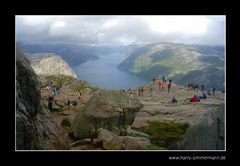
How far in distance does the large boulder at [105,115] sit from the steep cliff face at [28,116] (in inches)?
84.0

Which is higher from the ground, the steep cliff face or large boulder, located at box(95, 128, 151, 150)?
the steep cliff face

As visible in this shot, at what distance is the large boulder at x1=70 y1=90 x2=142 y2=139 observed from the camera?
24.7 meters

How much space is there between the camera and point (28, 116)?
19.8m

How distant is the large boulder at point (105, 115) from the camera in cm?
2467

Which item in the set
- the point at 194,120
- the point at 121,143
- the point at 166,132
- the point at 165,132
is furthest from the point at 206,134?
the point at 121,143

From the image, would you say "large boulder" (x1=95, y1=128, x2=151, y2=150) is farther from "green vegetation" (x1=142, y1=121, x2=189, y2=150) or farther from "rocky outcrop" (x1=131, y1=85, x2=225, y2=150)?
"green vegetation" (x1=142, y1=121, x2=189, y2=150)

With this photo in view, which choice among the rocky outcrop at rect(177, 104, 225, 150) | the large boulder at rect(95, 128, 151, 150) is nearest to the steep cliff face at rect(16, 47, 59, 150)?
the large boulder at rect(95, 128, 151, 150)

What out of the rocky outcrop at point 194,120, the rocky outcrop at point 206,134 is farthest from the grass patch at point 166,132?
the rocky outcrop at point 206,134

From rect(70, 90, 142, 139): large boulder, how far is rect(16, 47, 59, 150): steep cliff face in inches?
84.0

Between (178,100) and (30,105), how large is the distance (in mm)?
24252

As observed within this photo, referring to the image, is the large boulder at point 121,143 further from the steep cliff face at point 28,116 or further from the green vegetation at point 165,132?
the green vegetation at point 165,132

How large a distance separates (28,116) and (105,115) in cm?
673

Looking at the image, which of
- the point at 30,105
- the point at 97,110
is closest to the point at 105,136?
the point at 97,110
